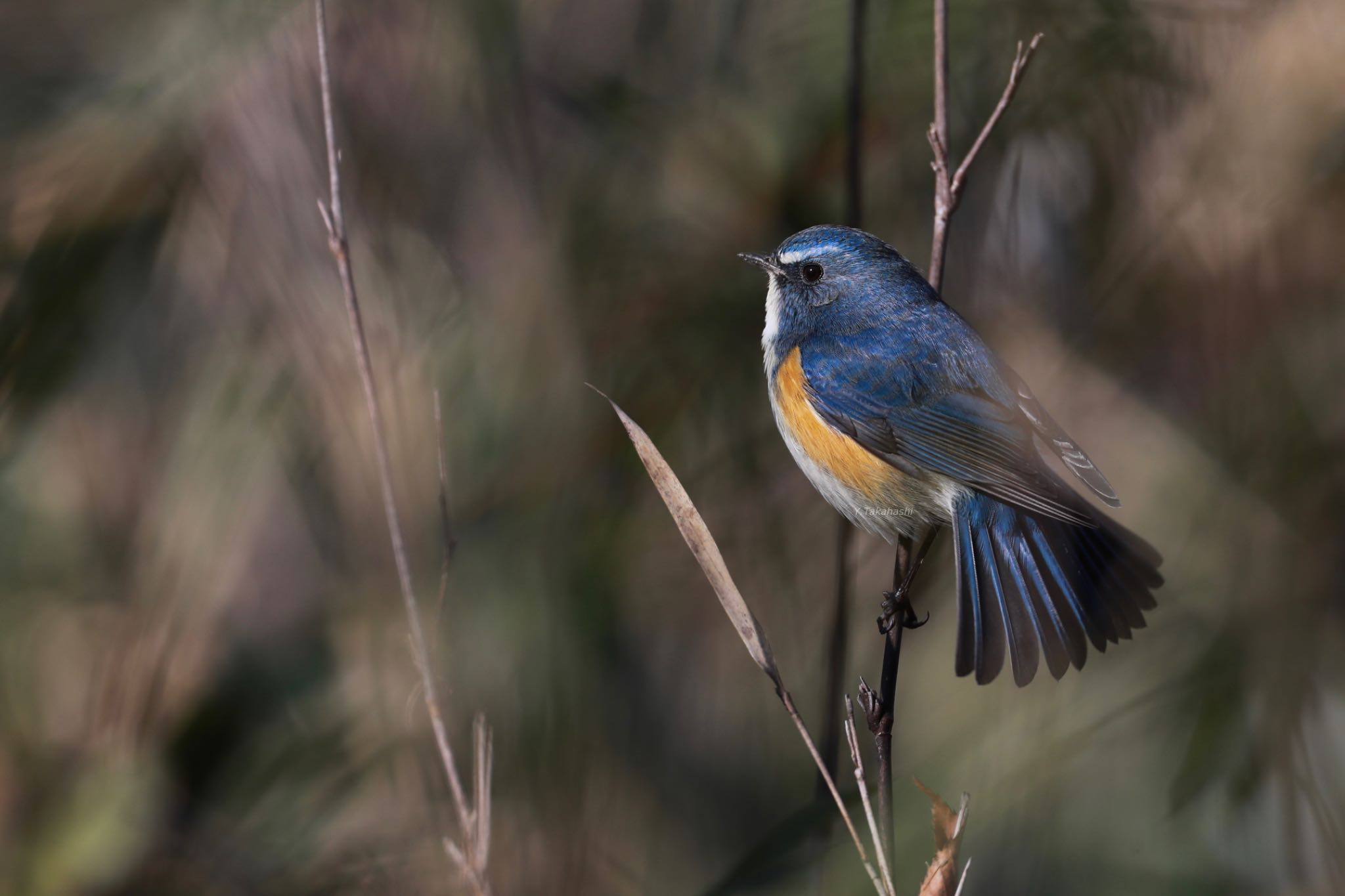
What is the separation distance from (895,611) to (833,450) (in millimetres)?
416

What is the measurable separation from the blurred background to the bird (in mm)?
265

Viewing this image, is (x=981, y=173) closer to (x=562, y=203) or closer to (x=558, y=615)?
(x=562, y=203)

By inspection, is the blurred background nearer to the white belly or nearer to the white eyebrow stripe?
the white eyebrow stripe

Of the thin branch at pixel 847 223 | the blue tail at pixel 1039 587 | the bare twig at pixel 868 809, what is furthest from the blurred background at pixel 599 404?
the bare twig at pixel 868 809

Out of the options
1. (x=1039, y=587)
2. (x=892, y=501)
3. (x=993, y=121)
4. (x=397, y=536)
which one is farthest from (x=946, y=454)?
(x=397, y=536)

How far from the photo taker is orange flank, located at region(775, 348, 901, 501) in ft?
7.57

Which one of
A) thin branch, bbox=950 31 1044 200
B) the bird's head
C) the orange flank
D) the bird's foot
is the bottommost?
the bird's foot

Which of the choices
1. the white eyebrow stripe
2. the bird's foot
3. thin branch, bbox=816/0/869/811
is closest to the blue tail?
the bird's foot

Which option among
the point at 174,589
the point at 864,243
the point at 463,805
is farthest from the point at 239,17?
the point at 463,805

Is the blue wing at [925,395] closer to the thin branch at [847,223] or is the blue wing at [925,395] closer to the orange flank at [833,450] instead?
the orange flank at [833,450]

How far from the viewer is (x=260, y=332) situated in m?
2.69

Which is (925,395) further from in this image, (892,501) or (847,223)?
(847,223)

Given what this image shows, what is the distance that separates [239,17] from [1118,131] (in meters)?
2.10

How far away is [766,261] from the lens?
2.55 metres
